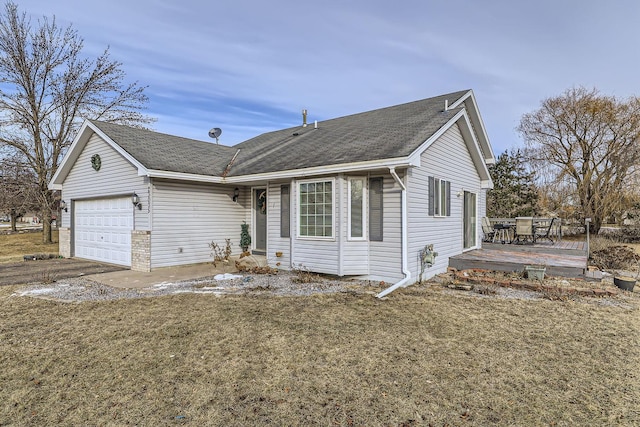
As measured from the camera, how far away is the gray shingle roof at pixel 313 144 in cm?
813

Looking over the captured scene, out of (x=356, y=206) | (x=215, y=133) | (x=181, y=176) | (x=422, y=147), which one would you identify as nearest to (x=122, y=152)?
(x=181, y=176)

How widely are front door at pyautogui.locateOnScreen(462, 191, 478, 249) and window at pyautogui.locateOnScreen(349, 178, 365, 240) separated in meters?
4.57

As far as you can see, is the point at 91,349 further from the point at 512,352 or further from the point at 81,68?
the point at 81,68

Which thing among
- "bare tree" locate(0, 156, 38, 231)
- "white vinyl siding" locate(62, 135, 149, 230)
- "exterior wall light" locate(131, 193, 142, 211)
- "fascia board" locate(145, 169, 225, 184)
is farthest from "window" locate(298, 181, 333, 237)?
"bare tree" locate(0, 156, 38, 231)

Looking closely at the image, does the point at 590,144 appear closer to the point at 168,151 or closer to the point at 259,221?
the point at 259,221

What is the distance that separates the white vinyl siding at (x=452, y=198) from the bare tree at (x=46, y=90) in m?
18.8

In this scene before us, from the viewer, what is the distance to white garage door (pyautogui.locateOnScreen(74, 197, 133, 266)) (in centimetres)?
1037

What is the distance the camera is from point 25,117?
17609 mm

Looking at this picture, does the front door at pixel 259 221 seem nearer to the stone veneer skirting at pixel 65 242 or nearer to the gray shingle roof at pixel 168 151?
the gray shingle roof at pixel 168 151

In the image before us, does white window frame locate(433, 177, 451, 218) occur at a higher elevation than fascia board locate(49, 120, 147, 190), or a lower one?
lower

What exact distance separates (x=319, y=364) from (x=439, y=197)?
6.50 m

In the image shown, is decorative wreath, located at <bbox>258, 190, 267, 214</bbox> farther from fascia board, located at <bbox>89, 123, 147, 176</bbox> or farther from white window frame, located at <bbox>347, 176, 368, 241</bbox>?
white window frame, located at <bbox>347, 176, 368, 241</bbox>

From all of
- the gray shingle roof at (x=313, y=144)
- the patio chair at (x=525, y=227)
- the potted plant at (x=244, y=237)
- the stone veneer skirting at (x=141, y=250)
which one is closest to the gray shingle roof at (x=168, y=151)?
the gray shingle roof at (x=313, y=144)

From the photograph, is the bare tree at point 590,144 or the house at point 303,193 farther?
the bare tree at point 590,144
